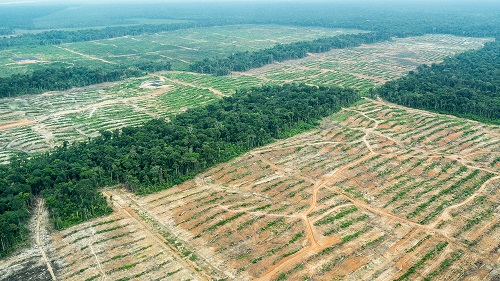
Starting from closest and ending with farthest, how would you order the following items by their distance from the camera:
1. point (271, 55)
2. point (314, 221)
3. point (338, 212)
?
point (314, 221) → point (338, 212) → point (271, 55)

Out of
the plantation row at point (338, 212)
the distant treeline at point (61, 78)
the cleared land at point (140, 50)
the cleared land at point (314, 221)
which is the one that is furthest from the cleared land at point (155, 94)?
the plantation row at point (338, 212)

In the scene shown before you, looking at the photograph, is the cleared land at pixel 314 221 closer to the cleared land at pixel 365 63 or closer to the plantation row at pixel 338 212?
the plantation row at pixel 338 212

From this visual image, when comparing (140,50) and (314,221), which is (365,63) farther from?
(314,221)

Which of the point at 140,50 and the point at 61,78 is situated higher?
the point at 140,50

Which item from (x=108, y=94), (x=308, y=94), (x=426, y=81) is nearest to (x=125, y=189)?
(x=308, y=94)

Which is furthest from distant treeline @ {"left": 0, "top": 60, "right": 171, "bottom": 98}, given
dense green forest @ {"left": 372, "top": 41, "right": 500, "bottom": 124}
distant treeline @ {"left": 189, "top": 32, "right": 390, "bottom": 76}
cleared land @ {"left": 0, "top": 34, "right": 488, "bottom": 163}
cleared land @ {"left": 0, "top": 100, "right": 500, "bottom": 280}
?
dense green forest @ {"left": 372, "top": 41, "right": 500, "bottom": 124}

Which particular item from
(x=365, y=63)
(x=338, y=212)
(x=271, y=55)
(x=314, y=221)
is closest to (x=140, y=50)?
(x=271, y=55)
